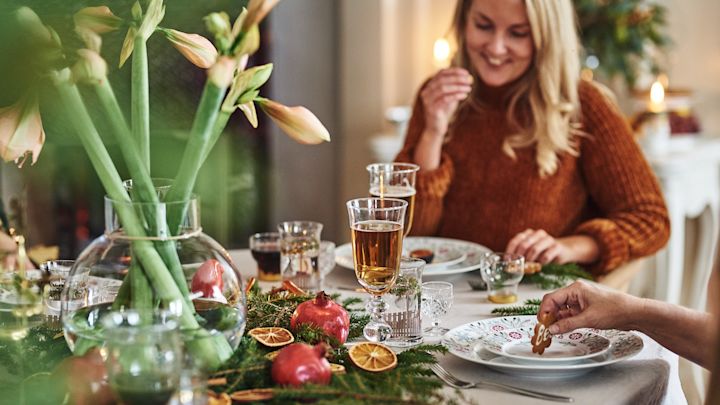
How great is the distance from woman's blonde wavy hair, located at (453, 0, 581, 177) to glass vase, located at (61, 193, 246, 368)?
1304mm

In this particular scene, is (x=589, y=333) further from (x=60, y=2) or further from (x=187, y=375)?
(x=60, y=2)

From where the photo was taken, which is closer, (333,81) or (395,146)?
(395,146)

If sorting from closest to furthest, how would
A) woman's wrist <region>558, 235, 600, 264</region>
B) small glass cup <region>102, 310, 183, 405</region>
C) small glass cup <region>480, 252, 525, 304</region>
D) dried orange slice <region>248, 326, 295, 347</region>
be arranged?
small glass cup <region>102, 310, 183, 405</region> → dried orange slice <region>248, 326, 295, 347</region> → small glass cup <region>480, 252, 525, 304</region> → woman's wrist <region>558, 235, 600, 264</region>

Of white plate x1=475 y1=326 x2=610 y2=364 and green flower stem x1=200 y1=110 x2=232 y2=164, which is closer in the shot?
green flower stem x1=200 y1=110 x2=232 y2=164

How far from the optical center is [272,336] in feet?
4.19

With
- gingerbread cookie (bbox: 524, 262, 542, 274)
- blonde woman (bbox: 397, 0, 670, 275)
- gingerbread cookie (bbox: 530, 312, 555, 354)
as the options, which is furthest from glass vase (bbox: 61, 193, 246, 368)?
blonde woman (bbox: 397, 0, 670, 275)

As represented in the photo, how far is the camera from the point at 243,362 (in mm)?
1132

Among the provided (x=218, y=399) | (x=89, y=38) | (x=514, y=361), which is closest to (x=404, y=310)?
(x=514, y=361)

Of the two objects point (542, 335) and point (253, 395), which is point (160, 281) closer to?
point (253, 395)

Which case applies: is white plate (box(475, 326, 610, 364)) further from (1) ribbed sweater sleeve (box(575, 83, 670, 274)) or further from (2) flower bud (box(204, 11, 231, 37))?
(1) ribbed sweater sleeve (box(575, 83, 670, 274))

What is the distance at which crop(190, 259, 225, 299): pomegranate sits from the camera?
113 cm

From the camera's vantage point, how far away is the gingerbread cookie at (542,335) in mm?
1281

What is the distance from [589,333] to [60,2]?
94 centimetres

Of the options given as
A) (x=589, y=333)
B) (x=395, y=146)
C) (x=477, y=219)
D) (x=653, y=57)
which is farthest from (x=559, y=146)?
(x=653, y=57)
